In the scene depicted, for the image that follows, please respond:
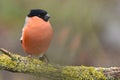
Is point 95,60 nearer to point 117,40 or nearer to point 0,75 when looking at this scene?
point 117,40

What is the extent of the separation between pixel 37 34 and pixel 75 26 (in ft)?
4.76

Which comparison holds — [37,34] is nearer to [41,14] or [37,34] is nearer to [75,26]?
[41,14]

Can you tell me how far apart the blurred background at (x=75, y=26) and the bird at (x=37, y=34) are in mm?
705

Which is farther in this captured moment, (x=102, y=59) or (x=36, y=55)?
(x=102, y=59)

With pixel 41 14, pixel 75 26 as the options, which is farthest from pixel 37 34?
pixel 75 26

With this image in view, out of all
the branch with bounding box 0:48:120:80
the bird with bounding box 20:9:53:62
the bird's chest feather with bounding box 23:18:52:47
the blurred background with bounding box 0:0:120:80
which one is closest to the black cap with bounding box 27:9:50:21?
the bird with bounding box 20:9:53:62

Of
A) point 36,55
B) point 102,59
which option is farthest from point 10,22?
point 36,55

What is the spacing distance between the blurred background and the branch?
0.76 meters

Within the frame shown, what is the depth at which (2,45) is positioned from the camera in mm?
6590

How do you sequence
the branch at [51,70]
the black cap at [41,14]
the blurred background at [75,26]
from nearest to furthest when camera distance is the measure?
1. the branch at [51,70]
2. the black cap at [41,14]
3. the blurred background at [75,26]

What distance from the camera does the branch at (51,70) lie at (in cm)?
414

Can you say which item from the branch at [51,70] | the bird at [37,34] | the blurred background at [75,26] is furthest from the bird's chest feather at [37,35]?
the blurred background at [75,26]

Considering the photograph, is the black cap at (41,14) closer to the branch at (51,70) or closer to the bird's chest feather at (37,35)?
the bird's chest feather at (37,35)

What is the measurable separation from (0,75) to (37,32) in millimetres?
1149
